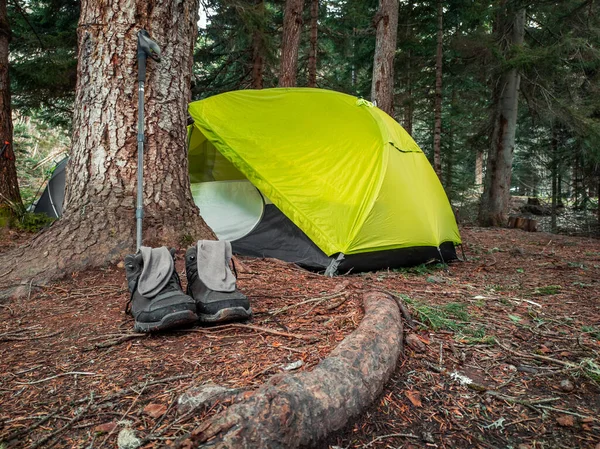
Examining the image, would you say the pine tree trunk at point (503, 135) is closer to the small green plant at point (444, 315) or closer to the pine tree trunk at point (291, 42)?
the pine tree trunk at point (291, 42)

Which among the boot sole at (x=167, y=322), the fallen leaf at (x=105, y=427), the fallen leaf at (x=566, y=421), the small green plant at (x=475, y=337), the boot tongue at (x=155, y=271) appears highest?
the boot tongue at (x=155, y=271)

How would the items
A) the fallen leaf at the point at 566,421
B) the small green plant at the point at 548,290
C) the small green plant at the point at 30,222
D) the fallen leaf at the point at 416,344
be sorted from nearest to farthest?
1. the fallen leaf at the point at 566,421
2. the fallen leaf at the point at 416,344
3. the small green plant at the point at 548,290
4. the small green plant at the point at 30,222

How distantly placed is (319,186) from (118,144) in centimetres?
207

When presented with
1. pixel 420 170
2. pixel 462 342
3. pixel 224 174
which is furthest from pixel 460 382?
pixel 224 174

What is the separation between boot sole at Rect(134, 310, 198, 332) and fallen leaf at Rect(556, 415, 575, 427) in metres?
1.50

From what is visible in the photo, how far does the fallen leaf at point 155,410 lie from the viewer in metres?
1.20

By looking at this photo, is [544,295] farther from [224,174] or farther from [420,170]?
[224,174]

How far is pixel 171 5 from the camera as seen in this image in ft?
9.27

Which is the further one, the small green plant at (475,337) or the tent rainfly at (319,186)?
the tent rainfly at (319,186)

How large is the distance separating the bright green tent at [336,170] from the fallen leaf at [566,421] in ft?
8.07

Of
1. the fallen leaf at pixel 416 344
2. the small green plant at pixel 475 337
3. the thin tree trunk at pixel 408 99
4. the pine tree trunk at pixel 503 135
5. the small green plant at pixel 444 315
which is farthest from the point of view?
the thin tree trunk at pixel 408 99

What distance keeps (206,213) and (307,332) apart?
2.99 m

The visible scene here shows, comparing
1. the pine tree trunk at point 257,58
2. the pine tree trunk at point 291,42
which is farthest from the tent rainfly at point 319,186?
the pine tree trunk at point 257,58

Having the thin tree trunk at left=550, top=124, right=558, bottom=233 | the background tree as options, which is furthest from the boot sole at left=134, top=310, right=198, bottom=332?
the thin tree trunk at left=550, top=124, right=558, bottom=233
